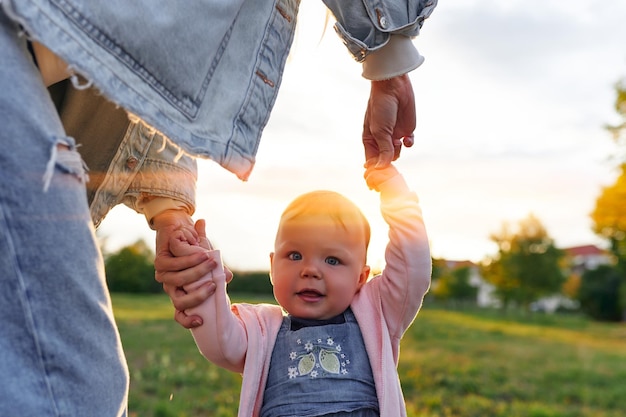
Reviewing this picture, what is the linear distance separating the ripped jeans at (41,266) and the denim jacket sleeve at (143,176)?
0.51 metres

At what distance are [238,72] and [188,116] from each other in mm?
181

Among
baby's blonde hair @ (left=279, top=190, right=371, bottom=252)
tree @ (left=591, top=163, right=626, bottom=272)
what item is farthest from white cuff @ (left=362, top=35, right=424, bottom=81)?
tree @ (left=591, top=163, right=626, bottom=272)

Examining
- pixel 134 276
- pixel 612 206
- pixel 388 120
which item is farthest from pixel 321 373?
pixel 134 276

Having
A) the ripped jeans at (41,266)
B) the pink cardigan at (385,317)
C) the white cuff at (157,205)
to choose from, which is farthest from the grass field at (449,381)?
→ the ripped jeans at (41,266)

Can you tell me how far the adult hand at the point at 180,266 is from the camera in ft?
6.46

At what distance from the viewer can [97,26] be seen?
1.23 metres

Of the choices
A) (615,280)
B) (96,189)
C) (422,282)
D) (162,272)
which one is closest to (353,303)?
(422,282)

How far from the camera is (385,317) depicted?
7.39 ft

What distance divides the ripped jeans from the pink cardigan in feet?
2.99

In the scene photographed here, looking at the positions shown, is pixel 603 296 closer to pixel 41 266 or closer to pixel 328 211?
pixel 328 211

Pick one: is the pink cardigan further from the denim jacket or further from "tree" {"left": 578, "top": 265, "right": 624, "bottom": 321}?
"tree" {"left": 578, "top": 265, "right": 624, "bottom": 321}

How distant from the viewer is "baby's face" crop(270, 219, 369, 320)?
88.6 inches

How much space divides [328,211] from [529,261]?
3590 cm

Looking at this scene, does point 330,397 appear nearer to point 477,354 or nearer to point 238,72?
point 238,72
